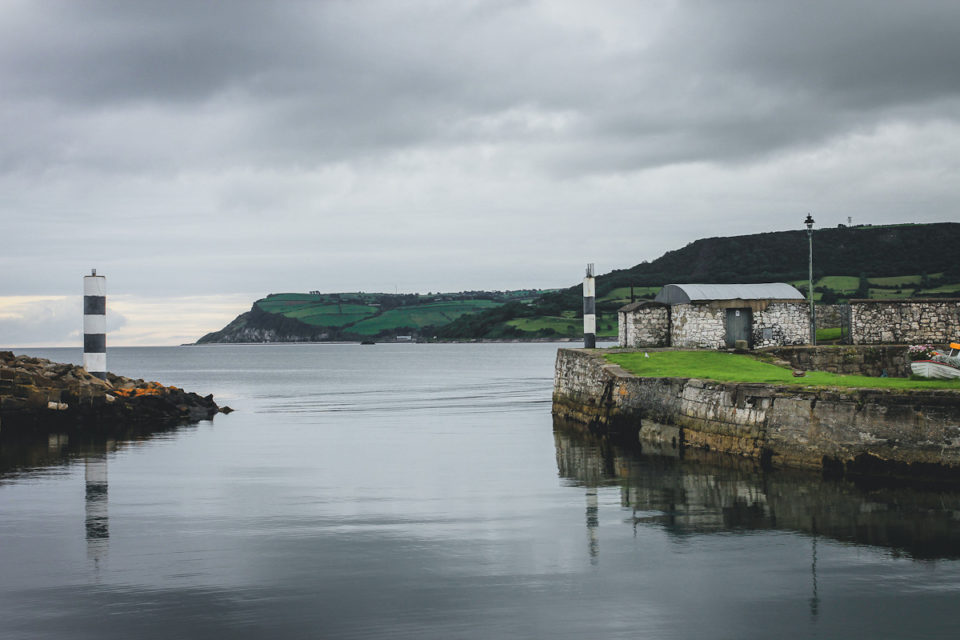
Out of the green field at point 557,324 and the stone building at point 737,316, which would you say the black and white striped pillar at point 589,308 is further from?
the green field at point 557,324

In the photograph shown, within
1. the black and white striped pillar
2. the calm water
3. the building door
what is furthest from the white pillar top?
the building door

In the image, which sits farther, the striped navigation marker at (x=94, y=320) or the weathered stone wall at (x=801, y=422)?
the striped navigation marker at (x=94, y=320)

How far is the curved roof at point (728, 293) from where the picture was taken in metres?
31.3

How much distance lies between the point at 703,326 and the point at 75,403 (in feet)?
73.2

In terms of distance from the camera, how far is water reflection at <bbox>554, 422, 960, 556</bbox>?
1083cm

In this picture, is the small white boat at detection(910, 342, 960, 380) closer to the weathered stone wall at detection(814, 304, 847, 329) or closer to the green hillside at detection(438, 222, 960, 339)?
the weathered stone wall at detection(814, 304, 847, 329)

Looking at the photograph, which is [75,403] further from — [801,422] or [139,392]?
[801,422]

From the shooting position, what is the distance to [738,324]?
30844 millimetres

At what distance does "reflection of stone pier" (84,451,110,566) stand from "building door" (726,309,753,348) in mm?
21355

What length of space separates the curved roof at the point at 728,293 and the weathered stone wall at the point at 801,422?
985cm

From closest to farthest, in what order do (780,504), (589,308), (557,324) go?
(780,504) < (589,308) < (557,324)

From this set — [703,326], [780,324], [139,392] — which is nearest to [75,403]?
[139,392]

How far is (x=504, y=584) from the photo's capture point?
890cm

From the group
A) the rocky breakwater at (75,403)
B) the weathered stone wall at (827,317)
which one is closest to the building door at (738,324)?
the weathered stone wall at (827,317)
